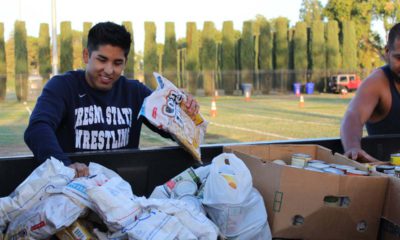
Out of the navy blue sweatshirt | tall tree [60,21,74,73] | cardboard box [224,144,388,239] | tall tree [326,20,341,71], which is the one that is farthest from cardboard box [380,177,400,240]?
tall tree [326,20,341,71]

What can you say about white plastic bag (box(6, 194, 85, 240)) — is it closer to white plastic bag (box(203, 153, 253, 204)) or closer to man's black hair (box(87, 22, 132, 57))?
white plastic bag (box(203, 153, 253, 204))

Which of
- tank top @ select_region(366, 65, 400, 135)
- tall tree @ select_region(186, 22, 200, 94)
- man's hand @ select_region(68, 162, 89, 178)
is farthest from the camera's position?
tall tree @ select_region(186, 22, 200, 94)

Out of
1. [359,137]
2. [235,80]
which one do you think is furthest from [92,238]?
[235,80]

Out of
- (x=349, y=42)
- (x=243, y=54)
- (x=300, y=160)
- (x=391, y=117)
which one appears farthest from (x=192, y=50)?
(x=300, y=160)

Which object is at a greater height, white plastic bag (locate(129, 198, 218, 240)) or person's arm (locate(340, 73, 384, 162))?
person's arm (locate(340, 73, 384, 162))

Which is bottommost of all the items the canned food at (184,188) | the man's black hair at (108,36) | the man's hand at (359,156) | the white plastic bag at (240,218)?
the white plastic bag at (240,218)

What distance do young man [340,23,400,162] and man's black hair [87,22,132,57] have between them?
1.45 metres

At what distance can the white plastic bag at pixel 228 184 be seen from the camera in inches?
79.6

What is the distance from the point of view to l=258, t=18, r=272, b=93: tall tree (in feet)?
153

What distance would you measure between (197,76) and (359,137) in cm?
4089

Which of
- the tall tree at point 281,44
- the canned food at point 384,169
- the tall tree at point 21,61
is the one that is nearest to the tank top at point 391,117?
the canned food at point 384,169

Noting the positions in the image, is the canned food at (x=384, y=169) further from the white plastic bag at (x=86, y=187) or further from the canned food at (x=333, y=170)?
the white plastic bag at (x=86, y=187)

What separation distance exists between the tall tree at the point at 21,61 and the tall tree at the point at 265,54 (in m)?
20.5

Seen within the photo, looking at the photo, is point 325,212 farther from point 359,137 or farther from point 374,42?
point 374,42
